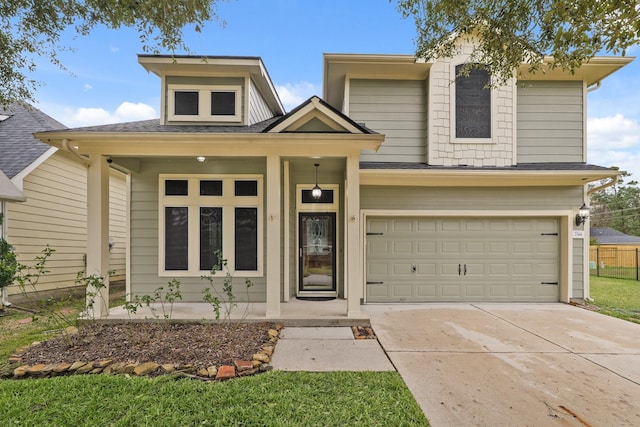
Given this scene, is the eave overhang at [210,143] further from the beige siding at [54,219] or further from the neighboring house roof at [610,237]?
the neighboring house roof at [610,237]

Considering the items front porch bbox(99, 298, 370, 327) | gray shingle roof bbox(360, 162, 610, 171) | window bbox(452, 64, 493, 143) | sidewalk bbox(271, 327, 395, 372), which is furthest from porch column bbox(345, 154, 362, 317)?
window bbox(452, 64, 493, 143)

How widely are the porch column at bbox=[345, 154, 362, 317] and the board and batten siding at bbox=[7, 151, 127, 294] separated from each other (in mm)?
6972

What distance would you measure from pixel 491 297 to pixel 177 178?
24.0 ft

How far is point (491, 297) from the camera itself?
22.2ft

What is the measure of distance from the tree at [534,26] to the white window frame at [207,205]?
13.5 ft

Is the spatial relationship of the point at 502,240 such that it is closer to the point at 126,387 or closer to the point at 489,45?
the point at 489,45

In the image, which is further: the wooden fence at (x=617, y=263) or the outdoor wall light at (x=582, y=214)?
the wooden fence at (x=617, y=263)

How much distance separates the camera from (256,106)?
767 centimetres

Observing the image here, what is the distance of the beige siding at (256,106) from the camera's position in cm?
719

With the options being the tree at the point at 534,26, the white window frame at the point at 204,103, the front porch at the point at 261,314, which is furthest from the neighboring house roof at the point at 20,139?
the tree at the point at 534,26

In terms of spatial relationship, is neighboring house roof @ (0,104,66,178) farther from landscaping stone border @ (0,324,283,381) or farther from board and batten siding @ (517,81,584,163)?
board and batten siding @ (517,81,584,163)

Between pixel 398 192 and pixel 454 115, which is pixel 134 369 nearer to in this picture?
pixel 398 192

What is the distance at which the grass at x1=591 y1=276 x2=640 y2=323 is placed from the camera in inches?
235

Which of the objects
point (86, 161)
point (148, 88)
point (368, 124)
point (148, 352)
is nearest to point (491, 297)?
point (368, 124)
